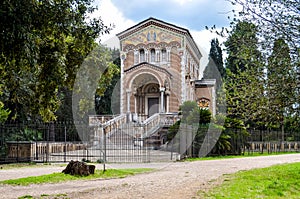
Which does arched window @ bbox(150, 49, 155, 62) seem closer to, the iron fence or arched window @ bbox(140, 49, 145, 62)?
arched window @ bbox(140, 49, 145, 62)

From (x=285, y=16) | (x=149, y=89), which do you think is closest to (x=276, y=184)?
(x=285, y=16)

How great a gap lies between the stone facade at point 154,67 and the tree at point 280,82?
19834mm

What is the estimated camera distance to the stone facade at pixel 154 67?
32.0 meters

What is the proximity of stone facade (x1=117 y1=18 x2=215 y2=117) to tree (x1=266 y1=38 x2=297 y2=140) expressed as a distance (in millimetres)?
19834

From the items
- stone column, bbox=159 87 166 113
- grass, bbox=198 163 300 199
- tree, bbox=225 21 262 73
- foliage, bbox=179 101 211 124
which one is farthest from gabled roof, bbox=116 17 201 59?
grass, bbox=198 163 300 199

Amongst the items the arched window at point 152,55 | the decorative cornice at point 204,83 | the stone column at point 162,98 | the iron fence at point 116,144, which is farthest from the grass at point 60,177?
the decorative cornice at point 204,83

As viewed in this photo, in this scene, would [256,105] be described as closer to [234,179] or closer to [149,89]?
[234,179]

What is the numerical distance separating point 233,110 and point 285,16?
3.31 meters

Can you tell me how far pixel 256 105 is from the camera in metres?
11.6

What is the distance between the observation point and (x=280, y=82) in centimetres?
1127

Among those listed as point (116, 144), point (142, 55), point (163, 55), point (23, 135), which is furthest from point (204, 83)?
point (23, 135)

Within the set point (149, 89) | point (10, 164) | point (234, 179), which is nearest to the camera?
point (234, 179)

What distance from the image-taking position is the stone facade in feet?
105

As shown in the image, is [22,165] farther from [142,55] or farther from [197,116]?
[142,55]
